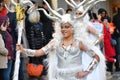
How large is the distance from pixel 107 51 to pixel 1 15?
423 centimetres

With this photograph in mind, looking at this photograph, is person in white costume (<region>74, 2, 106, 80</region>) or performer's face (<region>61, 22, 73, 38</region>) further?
person in white costume (<region>74, 2, 106, 80</region>)

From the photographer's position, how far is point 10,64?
28.0 ft

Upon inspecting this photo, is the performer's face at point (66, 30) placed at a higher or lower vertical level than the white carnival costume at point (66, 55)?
higher

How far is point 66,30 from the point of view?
583cm

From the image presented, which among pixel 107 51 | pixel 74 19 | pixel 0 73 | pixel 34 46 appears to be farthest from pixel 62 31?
pixel 107 51

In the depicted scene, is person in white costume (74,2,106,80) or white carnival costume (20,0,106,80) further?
person in white costume (74,2,106,80)

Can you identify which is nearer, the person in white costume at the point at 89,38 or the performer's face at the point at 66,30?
the performer's face at the point at 66,30

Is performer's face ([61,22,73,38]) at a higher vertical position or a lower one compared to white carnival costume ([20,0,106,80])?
higher

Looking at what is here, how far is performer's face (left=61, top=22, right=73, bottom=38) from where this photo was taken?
19.1ft

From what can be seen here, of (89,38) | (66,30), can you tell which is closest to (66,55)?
(66,30)

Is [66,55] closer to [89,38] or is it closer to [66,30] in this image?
[66,30]

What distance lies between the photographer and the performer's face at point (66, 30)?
5824mm

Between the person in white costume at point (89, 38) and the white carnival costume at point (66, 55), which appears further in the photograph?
the person in white costume at point (89, 38)

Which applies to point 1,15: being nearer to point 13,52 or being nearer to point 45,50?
point 13,52
